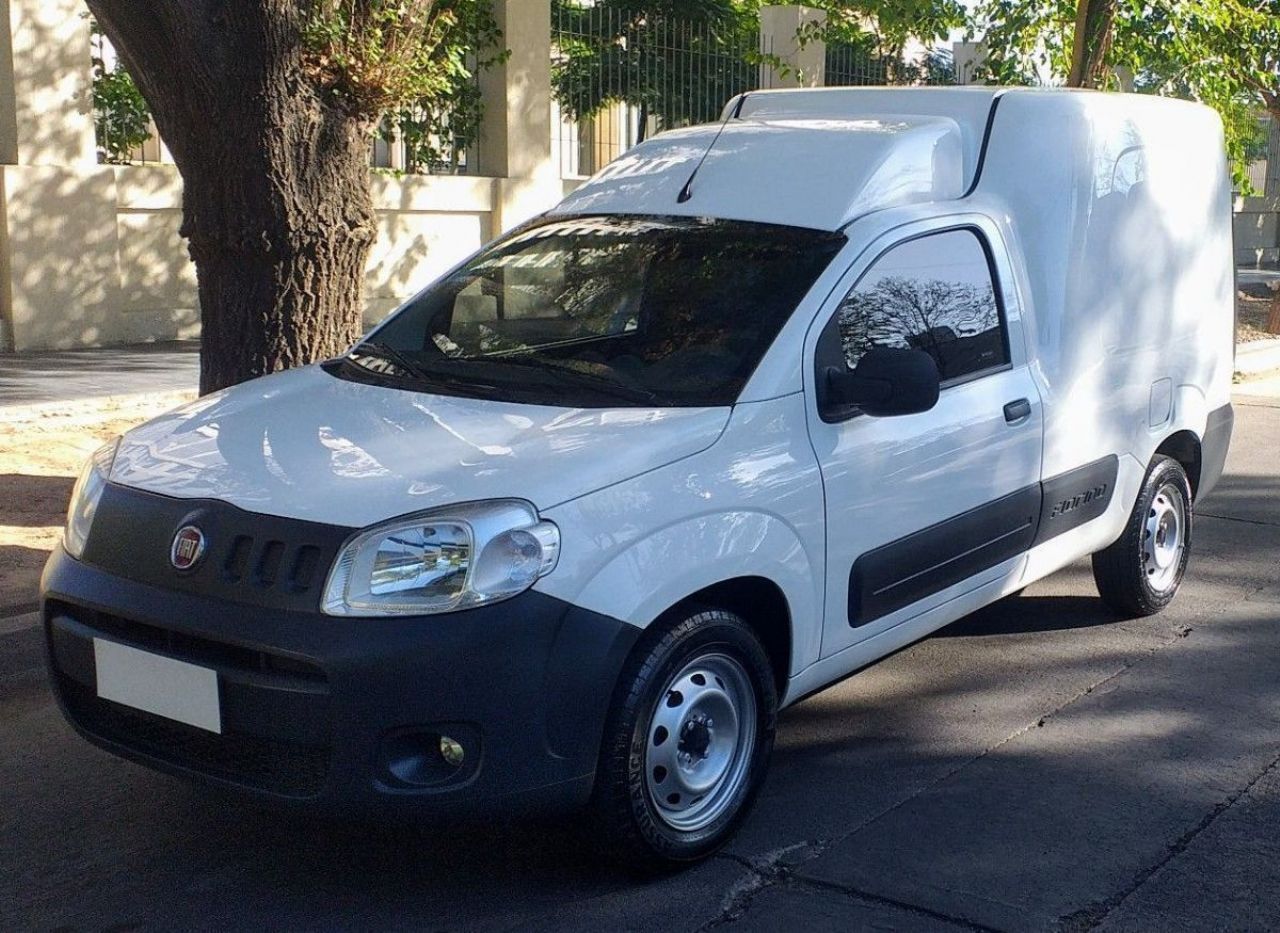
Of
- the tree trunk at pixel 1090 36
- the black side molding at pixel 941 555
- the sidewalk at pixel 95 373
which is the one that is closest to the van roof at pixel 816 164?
the black side molding at pixel 941 555

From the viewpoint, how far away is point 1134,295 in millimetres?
5668

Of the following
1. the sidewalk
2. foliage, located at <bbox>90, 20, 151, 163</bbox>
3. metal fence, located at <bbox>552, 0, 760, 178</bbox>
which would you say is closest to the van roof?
the sidewalk

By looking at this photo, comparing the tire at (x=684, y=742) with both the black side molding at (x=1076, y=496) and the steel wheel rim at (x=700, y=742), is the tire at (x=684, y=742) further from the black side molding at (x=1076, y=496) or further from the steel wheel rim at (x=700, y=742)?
the black side molding at (x=1076, y=496)

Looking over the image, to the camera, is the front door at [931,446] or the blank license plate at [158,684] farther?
the front door at [931,446]

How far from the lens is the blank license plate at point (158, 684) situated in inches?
138

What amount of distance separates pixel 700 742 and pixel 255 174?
3.84 meters

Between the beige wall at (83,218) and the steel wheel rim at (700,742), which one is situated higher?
the beige wall at (83,218)

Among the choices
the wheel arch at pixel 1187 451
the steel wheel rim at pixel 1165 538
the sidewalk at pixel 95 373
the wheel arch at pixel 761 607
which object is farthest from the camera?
the sidewalk at pixel 95 373

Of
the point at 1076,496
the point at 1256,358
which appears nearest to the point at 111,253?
the point at 1076,496

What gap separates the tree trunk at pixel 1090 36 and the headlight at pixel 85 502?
34.8ft

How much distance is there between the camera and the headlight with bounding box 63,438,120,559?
12.7 ft

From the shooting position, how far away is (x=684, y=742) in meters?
3.84

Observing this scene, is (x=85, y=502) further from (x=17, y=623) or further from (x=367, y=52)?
(x=367, y=52)

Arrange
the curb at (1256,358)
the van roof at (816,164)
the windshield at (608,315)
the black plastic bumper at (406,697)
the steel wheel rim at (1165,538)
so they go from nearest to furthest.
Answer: the black plastic bumper at (406,697), the windshield at (608,315), the van roof at (816,164), the steel wheel rim at (1165,538), the curb at (1256,358)
